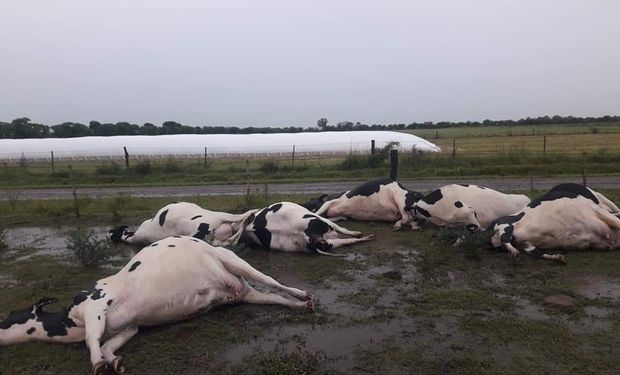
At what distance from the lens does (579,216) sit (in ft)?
22.2

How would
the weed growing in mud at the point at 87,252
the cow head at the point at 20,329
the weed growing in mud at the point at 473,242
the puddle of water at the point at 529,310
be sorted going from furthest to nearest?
the weed growing in mud at the point at 87,252
the weed growing in mud at the point at 473,242
the puddle of water at the point at 529,310
the cow head at the point at 20,329

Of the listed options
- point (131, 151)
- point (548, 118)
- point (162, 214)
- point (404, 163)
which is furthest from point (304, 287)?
point (548, 118)

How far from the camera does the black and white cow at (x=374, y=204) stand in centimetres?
945

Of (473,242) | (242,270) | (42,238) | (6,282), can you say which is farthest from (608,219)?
(42,238)

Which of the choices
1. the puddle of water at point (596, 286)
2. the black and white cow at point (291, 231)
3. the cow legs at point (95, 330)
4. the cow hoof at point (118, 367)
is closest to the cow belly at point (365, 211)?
the black and white cow at point (291, 231)

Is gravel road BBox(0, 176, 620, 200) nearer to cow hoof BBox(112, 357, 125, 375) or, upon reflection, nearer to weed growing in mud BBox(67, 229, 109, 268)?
weed growing in mud BBox(67, 229, 109, 268)

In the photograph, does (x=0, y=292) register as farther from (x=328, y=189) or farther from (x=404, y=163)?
(x=404, y=163)

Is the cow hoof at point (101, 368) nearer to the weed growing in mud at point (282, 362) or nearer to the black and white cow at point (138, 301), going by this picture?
the black and white cow at point (138, 301)

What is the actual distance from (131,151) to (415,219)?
32277 millimetres

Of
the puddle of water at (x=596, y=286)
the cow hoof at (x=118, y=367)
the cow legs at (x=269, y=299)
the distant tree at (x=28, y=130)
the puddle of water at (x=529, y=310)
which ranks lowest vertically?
the cow hoof at (x=118, y=367)

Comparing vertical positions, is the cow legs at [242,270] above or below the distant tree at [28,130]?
below

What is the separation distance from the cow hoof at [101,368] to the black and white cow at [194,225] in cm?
351

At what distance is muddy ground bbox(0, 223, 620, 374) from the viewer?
13.1ft

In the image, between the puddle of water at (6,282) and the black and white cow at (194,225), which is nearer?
the puddle of water at (6,282)
